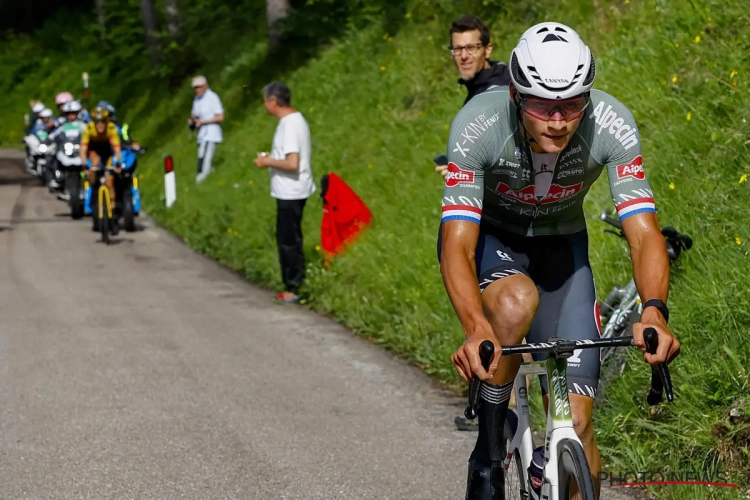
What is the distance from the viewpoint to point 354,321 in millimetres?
10148

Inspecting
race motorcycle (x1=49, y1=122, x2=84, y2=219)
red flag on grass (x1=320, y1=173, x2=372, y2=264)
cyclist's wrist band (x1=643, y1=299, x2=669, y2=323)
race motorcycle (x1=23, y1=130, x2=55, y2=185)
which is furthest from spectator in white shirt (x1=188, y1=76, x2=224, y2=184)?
cyclist's wrist band (x1=643, y1=299, x2=669, y2=323)

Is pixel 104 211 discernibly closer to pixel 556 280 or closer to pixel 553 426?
pixel 556 280

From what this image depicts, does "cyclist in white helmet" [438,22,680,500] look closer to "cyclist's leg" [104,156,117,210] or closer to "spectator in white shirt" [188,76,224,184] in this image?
"cyclist's leg" [104,156,117,210]

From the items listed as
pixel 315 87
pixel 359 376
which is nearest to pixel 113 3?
pixel 315 87

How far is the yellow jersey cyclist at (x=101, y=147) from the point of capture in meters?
17.8

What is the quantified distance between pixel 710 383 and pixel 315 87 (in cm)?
1566

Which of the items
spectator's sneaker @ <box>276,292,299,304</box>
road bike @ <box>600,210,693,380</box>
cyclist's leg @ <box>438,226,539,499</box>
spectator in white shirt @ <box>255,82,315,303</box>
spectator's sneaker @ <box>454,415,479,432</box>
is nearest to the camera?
cyclist's leg @ <box>438,226,539,499</box>

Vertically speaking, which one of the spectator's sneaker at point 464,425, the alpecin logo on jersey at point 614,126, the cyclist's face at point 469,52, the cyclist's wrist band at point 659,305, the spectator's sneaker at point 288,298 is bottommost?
the spectator's sneaker at point 288,298

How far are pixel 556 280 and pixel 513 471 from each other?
0.74 metres

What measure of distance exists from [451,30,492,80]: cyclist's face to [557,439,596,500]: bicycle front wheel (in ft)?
14.1

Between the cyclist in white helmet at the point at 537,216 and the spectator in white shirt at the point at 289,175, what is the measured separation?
715 centimetres

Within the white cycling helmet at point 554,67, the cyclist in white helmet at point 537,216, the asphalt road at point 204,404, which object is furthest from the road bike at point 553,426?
the asphalt road at point 204,404

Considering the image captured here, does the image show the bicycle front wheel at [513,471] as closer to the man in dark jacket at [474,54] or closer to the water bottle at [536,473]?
the water bottle at [536,473]

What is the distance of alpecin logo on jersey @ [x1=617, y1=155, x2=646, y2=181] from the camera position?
4094mm
